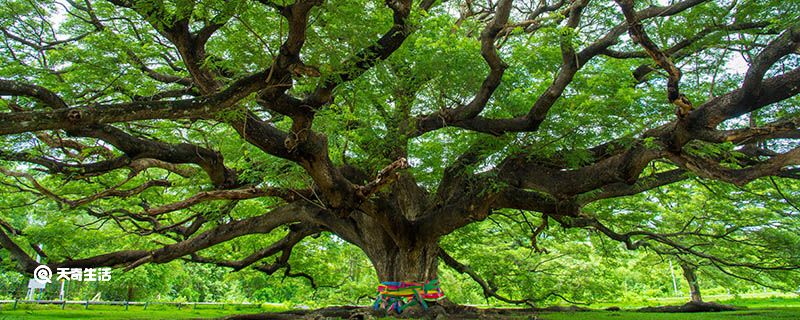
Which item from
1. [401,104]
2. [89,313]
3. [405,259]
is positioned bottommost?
[89,313]

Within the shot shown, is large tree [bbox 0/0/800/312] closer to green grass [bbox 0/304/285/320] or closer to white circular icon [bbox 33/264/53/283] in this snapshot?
white circular icon [bbox 33/264/53/283]

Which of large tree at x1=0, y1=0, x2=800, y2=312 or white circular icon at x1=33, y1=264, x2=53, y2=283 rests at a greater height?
large tree at x1=0, y1=0, x2=800, y2=312

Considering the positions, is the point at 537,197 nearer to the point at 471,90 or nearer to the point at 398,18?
the point at 471,90

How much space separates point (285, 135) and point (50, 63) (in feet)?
12.6

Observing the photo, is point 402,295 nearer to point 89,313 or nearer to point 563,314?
point 563,314

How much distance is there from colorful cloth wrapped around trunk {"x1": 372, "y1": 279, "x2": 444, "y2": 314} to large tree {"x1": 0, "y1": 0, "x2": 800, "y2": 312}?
20cm

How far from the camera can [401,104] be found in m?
5.88

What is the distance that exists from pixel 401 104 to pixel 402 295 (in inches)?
112

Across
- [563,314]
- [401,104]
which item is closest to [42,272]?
[401,104]

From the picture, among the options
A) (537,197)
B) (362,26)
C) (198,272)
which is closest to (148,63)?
(362,26)

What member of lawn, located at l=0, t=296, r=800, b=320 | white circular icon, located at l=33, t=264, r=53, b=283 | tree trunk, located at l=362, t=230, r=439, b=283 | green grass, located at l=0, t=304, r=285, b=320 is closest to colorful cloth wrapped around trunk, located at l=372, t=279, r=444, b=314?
tree trunk, located at l=362, t=230, r=439, b=283

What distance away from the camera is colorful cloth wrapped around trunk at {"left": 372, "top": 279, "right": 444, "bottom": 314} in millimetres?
6605

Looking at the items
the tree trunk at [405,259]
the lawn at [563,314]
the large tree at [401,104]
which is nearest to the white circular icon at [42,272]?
the large tree at [401,104]

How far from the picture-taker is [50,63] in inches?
238
